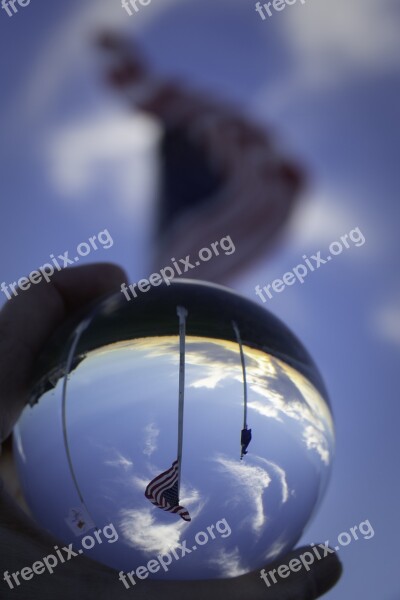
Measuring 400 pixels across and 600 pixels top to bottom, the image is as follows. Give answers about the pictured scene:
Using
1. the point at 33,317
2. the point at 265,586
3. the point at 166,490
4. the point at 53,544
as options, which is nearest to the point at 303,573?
the point at 265,586

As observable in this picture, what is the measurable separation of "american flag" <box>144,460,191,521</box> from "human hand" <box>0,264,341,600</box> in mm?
247

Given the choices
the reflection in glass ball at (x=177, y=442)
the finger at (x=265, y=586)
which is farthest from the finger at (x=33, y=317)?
the finger at (x=265, y=586)

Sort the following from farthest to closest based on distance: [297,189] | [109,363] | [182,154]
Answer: [182,154]
[297,189]
[109,363]

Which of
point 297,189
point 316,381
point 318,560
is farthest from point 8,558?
point 297,189

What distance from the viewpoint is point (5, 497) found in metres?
1.77

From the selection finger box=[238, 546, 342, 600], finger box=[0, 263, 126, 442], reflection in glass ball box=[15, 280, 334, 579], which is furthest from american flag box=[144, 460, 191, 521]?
finger box=[0, 263, 126, 442]

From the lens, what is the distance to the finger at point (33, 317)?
6.45 feet

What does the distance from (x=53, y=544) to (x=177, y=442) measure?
497 mm

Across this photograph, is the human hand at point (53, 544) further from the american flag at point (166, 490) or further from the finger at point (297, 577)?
the american flag at point (166, 490)

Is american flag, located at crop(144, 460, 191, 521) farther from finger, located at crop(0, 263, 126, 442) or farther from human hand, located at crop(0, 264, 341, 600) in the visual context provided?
finger, located at crop(0, 263, 126, 442)

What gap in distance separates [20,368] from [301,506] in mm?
948

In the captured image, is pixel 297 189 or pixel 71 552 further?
pixel 297 189

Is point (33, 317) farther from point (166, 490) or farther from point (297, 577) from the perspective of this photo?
point (297, 577)

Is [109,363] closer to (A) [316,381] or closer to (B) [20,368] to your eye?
(B) [20,368]
